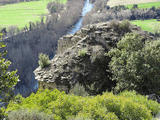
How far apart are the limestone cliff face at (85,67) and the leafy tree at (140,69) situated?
141cm

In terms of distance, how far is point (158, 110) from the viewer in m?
11.1

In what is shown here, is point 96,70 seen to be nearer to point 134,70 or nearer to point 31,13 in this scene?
point 134,70

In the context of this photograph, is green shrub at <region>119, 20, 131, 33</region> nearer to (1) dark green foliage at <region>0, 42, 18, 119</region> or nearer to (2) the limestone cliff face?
(2) the limestone cliff face

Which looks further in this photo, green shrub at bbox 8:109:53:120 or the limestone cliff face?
the limestone cliff face

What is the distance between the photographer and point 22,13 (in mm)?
109938

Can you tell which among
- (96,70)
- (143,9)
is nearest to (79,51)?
(96,70)

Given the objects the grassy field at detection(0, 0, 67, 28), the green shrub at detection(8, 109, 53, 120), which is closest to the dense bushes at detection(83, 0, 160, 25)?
the grassy field at detection(0, 0, 67, 28)

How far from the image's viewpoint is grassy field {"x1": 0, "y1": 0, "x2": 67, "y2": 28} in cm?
9507

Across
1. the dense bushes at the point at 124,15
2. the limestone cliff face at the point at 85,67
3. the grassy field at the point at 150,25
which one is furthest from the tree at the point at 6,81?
the dense bushes at the point at 124,15

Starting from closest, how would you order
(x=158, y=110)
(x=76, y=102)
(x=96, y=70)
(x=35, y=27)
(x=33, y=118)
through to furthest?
(x=33, y=118) < (x=76, y=102) < (x=158, y=110) < (x=96, y=70) < (x=35, y=27)

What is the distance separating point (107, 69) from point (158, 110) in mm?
7259

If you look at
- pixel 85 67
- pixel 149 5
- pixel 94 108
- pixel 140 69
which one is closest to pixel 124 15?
pixel 149 5

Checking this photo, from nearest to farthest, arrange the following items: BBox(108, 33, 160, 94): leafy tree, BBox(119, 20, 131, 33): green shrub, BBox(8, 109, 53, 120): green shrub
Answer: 1. BBox(8, 109, 53, 120): green shrub
2. BBox(108, 33, 160, 94): leafy tree
3. BBox(119, 20, 131, 33): green shrub

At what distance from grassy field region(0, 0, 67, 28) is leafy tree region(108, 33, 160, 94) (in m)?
80.2
